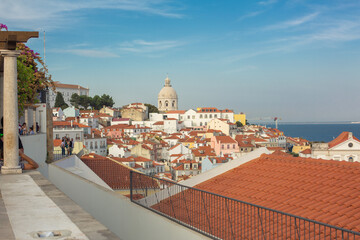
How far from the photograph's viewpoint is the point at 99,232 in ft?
25.4

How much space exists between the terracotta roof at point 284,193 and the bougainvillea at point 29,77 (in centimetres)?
1305

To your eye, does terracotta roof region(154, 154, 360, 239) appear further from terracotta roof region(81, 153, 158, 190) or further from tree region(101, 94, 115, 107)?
tree region(101, 94, 115, 107)

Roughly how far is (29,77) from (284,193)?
53.9ft

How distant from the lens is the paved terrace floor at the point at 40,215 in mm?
7395

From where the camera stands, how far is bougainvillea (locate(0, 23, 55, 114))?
67.3 feet

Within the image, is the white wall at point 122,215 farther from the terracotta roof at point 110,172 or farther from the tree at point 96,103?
the tree at point 96,103

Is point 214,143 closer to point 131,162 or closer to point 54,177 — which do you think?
point 131,162

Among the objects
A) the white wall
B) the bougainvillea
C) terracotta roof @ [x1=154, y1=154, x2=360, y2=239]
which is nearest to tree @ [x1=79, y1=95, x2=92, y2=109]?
the bougainvillea

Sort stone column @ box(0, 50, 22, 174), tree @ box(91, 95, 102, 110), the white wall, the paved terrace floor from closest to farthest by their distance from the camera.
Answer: the white wall
the paved terrace floor
stone column @ box(0, 50, 22, 174)
tree @ box(91, 95, 102, 110)

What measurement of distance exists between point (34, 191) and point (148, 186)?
384 cm

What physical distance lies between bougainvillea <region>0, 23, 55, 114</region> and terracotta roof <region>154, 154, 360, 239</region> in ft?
42.8

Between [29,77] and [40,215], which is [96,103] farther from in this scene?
[40,215]

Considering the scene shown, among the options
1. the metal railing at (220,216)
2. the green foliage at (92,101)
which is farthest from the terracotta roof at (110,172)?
the green foliage at (92,101)

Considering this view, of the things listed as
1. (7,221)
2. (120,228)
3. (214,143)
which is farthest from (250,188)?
(214,143)
